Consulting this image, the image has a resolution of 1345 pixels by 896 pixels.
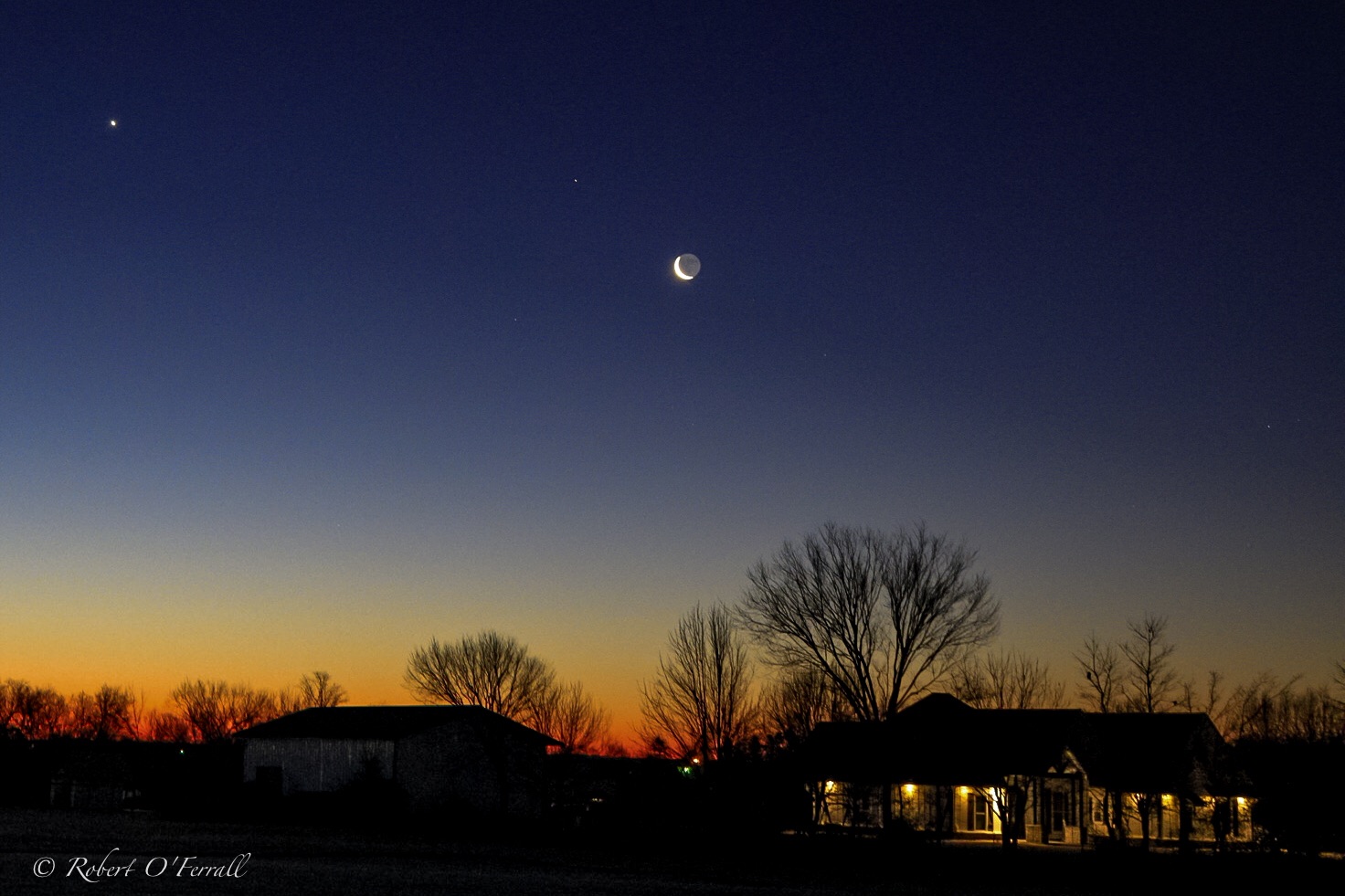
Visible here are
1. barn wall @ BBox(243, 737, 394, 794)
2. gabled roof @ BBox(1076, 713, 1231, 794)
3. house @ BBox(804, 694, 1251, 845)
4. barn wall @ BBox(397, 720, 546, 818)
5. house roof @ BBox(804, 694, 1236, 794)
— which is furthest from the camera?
barn wall @ BBox(397, 720, 546, 818)

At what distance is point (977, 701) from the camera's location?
2478 inches

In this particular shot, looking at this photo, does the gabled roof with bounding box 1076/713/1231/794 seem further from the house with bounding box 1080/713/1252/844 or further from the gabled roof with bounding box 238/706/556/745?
the gabled roof with bounding box 238/706/556/745

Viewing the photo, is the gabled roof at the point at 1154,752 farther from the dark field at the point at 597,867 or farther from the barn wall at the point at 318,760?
the barn wall at the point at 318,760

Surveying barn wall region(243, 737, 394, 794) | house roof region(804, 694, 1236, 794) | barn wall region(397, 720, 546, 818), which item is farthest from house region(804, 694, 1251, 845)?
barn wall region(243, 737, 394, 794)

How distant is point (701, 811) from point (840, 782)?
26.4 feet

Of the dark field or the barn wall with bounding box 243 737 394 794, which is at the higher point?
the barn wall with bounding box 243 737 394 794

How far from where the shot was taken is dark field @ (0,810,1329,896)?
26609mm

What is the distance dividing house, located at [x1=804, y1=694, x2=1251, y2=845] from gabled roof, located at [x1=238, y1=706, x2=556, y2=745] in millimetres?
18994

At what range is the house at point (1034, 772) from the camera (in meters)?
54.0

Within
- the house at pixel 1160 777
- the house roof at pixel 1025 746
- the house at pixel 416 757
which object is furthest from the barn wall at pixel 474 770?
the house at pixel 1160 777

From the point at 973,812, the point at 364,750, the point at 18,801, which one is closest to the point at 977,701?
the point at 973,812

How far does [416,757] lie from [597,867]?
32.3m

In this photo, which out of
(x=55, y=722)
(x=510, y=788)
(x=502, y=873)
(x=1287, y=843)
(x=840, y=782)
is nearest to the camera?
(x=502, y=873)

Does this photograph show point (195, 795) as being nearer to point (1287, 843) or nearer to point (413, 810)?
point (413, 810)
